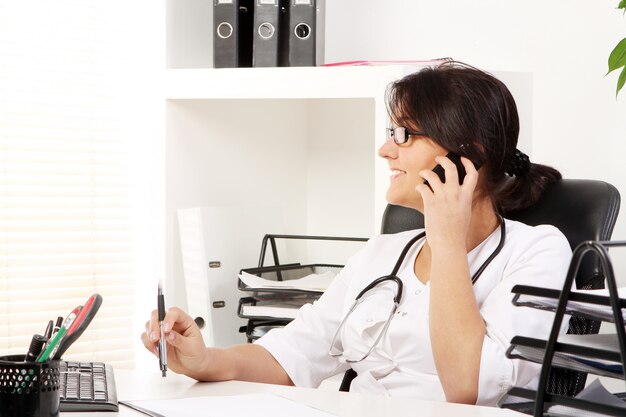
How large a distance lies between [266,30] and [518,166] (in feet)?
3.25

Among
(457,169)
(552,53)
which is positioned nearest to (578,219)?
(457,169)

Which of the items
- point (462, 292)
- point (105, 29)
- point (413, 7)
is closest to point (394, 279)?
point (462, 292)

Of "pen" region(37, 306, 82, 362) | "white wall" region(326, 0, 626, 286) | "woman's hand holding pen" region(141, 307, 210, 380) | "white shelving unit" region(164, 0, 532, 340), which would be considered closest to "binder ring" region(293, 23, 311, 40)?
"white shelving unit" region(164, 0, 532, 340)

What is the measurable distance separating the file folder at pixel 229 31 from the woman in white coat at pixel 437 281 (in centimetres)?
85

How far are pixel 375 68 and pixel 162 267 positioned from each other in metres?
0.80

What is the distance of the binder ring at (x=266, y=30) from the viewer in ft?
7.99

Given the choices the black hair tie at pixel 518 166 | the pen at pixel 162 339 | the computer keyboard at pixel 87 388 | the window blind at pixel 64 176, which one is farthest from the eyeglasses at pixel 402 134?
the window blind at pixel 64 176

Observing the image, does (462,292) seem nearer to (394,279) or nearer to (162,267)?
(394,279)

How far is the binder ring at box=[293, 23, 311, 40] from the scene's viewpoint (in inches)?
95.7

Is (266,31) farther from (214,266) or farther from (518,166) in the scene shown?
(518,166)

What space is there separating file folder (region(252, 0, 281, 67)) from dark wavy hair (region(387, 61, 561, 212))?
0.79 meters

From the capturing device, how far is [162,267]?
8.16 feet

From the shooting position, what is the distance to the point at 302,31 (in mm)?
2436

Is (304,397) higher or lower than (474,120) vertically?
lower
